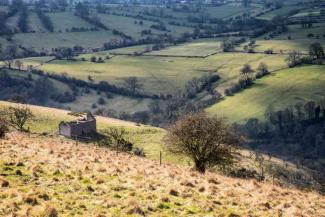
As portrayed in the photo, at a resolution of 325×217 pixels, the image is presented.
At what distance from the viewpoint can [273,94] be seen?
158m

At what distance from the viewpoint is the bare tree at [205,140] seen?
4356 cm

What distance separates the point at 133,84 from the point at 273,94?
50718 mm

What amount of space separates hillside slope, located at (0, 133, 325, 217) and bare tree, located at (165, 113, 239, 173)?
10923 mm

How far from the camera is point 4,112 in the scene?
9081 centimetres

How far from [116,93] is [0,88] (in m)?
41.0

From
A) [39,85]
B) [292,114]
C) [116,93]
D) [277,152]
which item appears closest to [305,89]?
[292,114]

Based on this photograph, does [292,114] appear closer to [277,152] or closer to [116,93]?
[277,152]

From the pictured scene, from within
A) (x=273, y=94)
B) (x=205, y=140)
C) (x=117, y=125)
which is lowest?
(x=273, y=94)

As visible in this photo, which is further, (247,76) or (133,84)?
(133,84)

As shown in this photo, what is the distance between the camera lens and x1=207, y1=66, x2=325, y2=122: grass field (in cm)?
14938

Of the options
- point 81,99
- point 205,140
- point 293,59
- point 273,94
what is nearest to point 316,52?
point 293,59

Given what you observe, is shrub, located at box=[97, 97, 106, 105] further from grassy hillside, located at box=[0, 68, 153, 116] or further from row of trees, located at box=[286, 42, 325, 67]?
row of trees, located at box=[286, 42, 325, 67]

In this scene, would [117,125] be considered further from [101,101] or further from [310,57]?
[310,57]

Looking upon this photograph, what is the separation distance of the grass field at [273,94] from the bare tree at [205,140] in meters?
99.5
